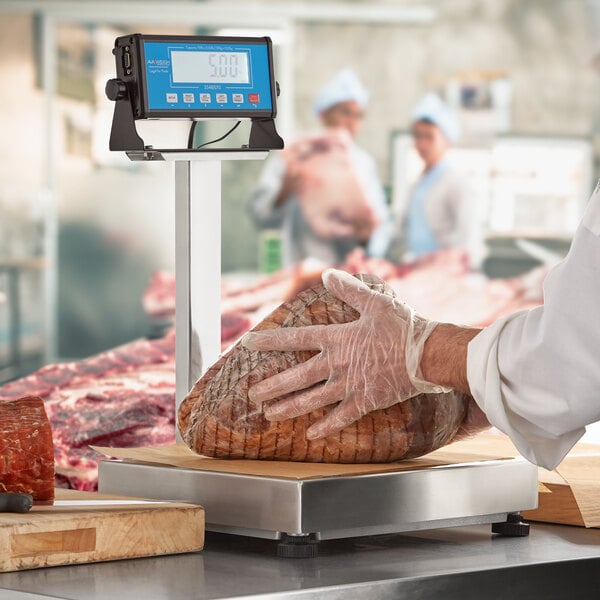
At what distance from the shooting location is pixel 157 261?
680cm

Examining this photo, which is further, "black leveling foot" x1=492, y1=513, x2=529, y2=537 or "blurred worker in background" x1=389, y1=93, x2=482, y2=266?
"blurred worker in background" x1=389, y1=93, x2=482, y2=266

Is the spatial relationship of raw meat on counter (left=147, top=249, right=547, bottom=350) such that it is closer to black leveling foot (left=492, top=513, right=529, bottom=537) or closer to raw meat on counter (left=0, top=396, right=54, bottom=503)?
black leveling foot (left=492, top=513, right=529, bottom=537)

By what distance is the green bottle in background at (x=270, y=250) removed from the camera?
22.1 ft

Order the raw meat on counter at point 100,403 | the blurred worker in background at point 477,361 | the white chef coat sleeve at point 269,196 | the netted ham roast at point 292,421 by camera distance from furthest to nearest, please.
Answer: the white chef coat sleeve at point 269,196 → the raw meat on counter at point 100,403 → the netted ham roast at point 292,421 → the blurred worker in background at point 477,361

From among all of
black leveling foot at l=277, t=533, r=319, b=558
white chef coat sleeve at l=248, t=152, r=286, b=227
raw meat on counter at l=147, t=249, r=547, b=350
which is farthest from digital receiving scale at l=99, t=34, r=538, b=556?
white chef coat sleeve at l=248, t=152, r=286, b=227

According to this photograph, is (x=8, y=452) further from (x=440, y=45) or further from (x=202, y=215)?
(x=440, y=45)

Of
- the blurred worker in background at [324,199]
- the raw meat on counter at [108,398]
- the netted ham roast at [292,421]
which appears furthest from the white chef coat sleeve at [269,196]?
the netted ham roast at [292,421]

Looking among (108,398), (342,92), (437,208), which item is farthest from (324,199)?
(108,398)

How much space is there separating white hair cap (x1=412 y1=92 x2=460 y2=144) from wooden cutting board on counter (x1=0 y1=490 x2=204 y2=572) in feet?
18.8

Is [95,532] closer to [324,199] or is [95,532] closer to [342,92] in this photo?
[324,199]

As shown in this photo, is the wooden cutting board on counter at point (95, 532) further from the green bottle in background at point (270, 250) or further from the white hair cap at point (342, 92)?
the white hair cap at point (342, 92)

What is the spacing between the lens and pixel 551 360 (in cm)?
132

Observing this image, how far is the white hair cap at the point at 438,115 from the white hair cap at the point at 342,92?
33 cm

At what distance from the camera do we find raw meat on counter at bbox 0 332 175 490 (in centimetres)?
206
